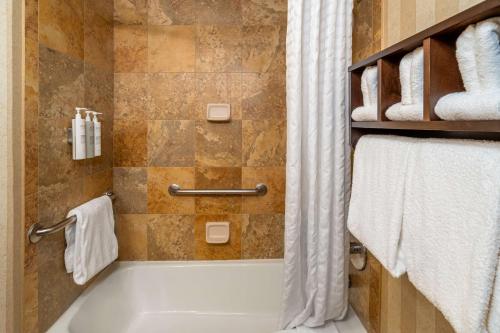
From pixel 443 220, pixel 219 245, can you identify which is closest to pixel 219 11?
pixel 219 245

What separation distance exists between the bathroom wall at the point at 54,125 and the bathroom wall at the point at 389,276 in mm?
1282

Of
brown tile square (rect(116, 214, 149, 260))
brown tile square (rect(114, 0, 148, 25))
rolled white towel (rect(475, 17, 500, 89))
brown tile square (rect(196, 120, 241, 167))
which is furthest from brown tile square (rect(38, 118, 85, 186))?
rolled white towel (rect(475, 17, 500, 89))

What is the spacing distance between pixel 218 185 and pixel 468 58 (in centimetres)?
155

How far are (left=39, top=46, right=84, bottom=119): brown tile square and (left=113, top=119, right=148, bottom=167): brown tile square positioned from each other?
39 centimetres

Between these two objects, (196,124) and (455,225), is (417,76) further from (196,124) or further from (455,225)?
(196,124)

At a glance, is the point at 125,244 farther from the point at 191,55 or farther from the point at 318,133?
the point at 318,133

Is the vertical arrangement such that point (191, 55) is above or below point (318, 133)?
above

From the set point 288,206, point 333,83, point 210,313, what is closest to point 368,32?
point 333,83

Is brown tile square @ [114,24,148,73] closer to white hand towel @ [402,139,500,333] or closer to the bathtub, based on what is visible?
the bathtub

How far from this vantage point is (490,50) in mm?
566

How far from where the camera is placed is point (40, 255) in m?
1.27

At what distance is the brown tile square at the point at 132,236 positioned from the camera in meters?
2.03

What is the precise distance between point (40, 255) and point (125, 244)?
787 mm

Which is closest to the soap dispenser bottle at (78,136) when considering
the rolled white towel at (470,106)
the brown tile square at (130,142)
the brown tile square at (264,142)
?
the brown tile square at (130,142)
